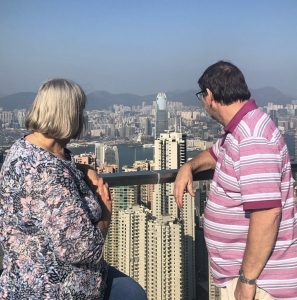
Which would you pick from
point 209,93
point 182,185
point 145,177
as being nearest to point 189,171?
point 182,185

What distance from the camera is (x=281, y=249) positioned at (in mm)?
2143

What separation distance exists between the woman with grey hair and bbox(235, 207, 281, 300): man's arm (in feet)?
1.90

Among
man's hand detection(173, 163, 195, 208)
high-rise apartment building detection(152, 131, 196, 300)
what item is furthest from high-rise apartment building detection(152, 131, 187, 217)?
man's hand detection(173, 163, 195, 208)

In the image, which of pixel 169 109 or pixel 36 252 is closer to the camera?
pixel 36 252

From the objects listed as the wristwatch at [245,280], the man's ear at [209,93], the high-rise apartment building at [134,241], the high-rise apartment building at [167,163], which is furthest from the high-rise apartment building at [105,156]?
the wristwatch at [245,280]

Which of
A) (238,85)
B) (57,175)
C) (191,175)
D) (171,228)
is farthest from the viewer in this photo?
(171,228)

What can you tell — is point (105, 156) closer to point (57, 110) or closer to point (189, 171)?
point (189, 171)

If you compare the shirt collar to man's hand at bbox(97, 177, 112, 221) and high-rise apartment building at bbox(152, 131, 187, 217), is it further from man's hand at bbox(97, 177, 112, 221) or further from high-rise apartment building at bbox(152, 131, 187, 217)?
high-rise apartment building at bbox(152, 131, 187, 217)

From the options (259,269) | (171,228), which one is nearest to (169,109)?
(171,228)

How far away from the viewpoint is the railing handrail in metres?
2.97

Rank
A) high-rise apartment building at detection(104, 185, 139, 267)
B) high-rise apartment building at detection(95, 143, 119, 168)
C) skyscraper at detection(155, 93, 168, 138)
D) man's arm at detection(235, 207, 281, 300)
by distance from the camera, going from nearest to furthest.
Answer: man's arm at detection(235, 207, 281, 300) < high-rise apartment building at detection(104, 185, 139, 267) < high-rise apartment building at detection(95, 143, 119, 168) < skyscraper at detection(155, 93, 168, 138)

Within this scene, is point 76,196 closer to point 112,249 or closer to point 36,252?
point 36,252

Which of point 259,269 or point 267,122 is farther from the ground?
point 267,122

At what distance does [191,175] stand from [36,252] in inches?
45.9
